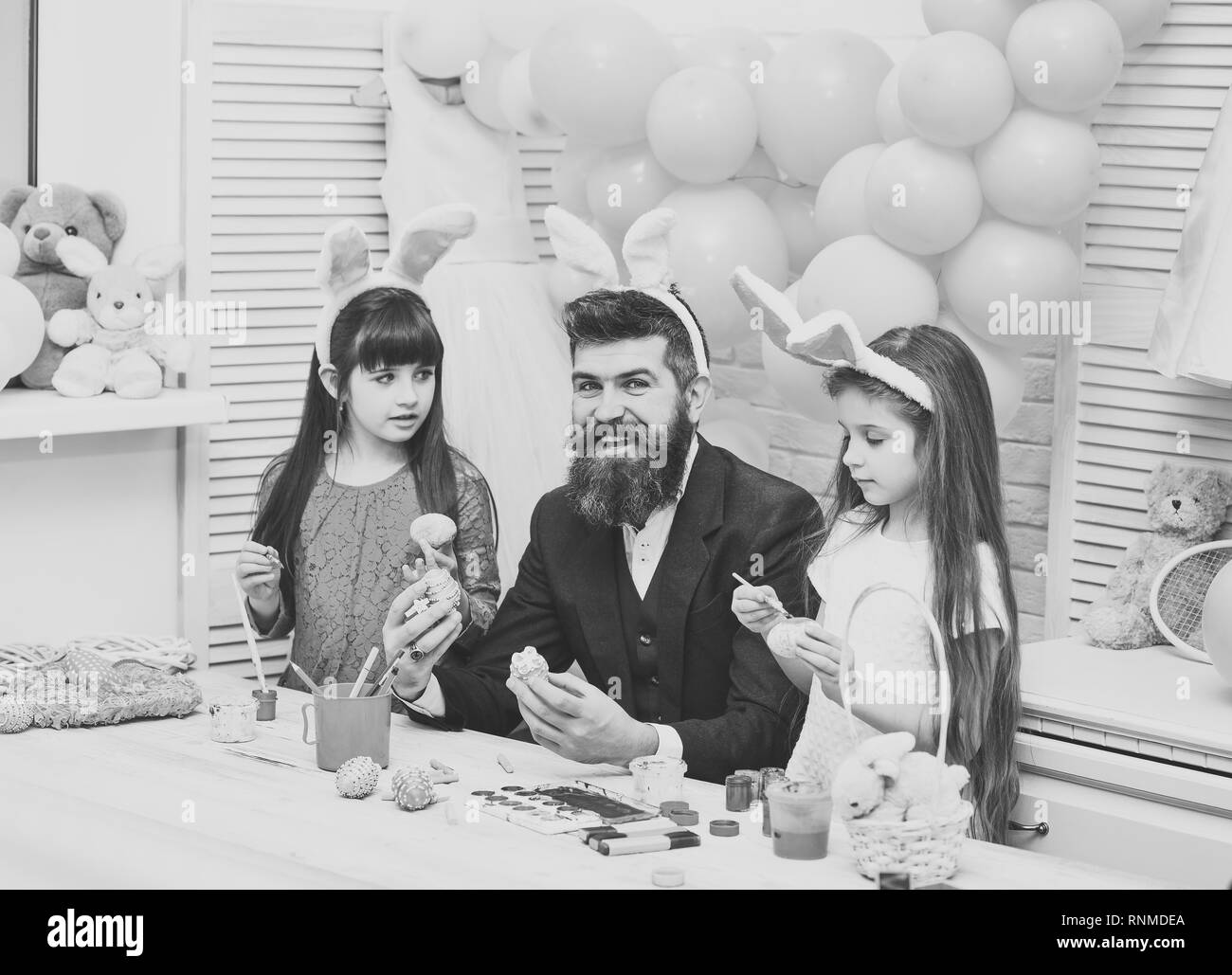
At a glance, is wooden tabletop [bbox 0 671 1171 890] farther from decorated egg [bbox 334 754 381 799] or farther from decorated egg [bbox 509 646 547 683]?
decorated egg [bbox 509 646 547 683]

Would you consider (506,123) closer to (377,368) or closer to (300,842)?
(377,368)

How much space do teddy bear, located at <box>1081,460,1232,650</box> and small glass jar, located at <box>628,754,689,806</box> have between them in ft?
3.29

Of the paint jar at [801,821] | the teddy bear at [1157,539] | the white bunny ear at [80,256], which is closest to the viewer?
the paint jar at [801,821]

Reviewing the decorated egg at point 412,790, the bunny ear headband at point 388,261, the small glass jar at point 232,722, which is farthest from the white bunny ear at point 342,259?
the decorated egg at point 412,790

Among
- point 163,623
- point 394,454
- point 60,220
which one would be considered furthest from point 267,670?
point 60,220

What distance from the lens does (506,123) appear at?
3600 mm

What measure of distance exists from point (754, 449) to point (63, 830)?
178 cm

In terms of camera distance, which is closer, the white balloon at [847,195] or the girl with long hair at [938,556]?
the girl with long hair at [938,556]

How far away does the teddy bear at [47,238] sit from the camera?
3.20m

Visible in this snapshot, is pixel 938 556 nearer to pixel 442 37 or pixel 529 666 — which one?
pixel 529 666

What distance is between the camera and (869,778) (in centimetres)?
186

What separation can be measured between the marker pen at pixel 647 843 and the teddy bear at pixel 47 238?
186cm

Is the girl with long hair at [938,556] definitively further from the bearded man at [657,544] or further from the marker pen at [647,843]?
the marker pen at [647,843]

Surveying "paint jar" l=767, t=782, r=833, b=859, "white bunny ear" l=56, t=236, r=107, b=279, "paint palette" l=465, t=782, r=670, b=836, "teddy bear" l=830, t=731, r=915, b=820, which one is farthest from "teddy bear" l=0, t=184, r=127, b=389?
"teddy bear" l=830, t=731, r=915, b=820
